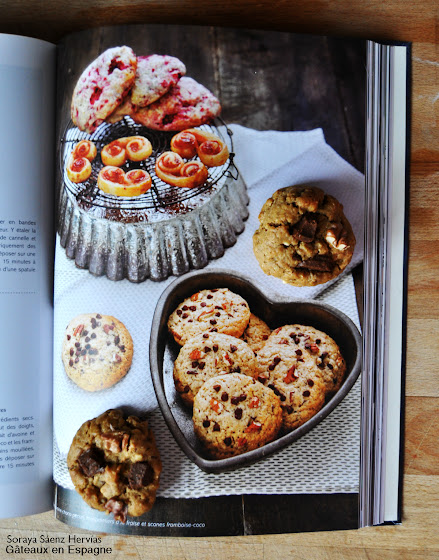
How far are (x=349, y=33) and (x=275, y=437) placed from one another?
67cm

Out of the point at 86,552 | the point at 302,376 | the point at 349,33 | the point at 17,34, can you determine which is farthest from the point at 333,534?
the point at 17,34

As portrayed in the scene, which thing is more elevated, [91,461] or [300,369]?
[300,369]

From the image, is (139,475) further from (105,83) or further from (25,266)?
(105,83)

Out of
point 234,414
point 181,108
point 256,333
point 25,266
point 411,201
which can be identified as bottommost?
point 234,414

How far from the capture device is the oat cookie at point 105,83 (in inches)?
28.4

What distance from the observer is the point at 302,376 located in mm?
716

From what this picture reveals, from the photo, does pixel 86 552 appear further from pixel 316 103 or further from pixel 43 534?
pixel 316 103

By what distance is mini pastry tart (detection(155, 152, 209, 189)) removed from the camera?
2.40 feet

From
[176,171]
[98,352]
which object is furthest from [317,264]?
[98,352]

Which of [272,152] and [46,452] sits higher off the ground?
[272,152]

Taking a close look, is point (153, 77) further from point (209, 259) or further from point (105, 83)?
point (209, 259)

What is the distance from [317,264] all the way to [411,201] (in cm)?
20

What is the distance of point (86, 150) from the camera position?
733mm

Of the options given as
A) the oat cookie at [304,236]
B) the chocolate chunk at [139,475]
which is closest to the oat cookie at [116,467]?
the chocolate chunk at [139,475]
